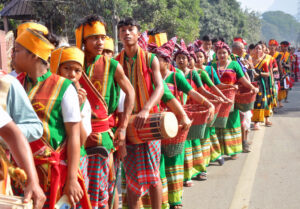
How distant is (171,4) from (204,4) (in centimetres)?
2443

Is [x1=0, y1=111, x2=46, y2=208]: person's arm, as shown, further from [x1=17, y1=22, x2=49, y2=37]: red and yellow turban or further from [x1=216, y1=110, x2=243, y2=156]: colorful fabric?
[x1=216, y1=110, x2=243, y2=156]: colorful fabric

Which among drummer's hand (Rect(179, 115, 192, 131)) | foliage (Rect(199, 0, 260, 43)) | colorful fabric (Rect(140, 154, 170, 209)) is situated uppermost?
foliage (Rect(199, 0, 260, 43))

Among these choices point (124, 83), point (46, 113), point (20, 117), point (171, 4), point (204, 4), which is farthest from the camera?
point (204, 4)

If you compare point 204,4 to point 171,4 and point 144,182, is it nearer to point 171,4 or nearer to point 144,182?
point 171,4

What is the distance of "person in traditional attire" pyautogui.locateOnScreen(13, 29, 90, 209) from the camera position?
10.1 feet

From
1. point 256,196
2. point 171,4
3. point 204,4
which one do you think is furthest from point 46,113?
point 204,4

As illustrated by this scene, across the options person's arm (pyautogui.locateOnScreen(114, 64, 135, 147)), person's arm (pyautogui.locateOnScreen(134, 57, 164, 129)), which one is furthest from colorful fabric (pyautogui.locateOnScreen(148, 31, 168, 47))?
person's arm (pyautogui.locateOnScreen(114, 64, 135, 147))

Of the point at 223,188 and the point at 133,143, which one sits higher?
the point at 133,143

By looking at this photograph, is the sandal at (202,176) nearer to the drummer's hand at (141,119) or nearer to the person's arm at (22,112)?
the drummer's hand at (141,119)

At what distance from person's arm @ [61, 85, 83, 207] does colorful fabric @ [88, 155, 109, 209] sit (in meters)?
0.85

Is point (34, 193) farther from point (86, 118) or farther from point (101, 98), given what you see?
point (101, 98)

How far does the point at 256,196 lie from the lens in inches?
239

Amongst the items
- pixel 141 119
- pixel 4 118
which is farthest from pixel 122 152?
pixel 4 118

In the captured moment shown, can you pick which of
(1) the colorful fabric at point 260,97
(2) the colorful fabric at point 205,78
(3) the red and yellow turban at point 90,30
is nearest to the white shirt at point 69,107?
(3) the red and yellow turban at point 90,30
